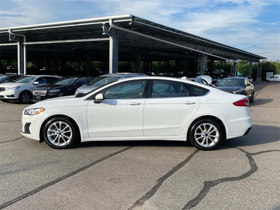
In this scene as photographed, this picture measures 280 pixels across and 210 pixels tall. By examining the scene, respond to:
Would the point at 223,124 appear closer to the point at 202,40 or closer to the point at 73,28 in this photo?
the point at 73,28

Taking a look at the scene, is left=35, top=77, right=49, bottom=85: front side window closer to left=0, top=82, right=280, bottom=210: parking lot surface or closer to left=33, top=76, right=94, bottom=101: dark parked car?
left=33, top=76, right=94, bottom=101: dark parked car

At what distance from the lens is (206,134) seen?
18.6ft

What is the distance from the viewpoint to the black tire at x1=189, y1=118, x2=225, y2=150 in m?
5.65

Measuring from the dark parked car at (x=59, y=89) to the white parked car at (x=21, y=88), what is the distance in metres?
1.06

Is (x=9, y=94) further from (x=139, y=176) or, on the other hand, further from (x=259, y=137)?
(x=259, y=137)

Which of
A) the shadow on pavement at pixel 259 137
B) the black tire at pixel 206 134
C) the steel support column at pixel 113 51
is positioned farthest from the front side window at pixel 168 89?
the steel support column at pixel 113 51

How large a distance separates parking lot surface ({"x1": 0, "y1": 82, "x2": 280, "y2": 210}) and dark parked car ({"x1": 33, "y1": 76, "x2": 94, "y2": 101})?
6.36 m

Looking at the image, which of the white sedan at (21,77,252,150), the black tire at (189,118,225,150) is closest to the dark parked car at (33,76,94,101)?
the white sedan at (21,77,252,150)

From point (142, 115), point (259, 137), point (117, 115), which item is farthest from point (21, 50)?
point (259, 137)

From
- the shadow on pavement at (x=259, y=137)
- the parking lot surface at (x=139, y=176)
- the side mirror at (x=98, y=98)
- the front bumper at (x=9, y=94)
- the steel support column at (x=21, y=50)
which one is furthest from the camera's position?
the steel support column at (x=21, y=50)

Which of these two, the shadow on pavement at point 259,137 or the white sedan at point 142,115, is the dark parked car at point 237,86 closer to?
the shadow on pavement at point 259,137

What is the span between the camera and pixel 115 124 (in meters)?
5.57

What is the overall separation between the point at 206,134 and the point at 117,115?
73.3 inches

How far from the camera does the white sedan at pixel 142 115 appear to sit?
18.2ft
